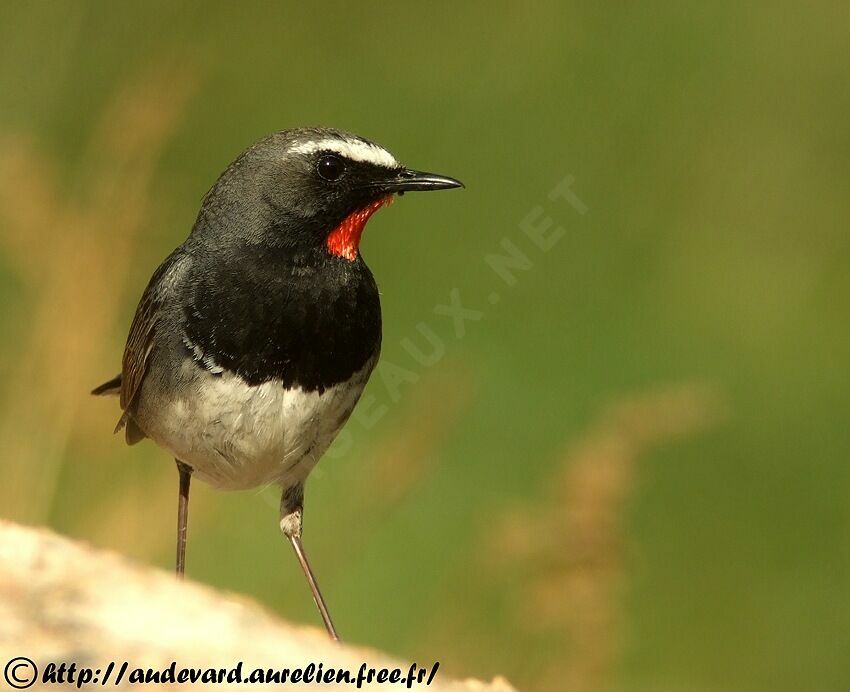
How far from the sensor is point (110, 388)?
5.23 m

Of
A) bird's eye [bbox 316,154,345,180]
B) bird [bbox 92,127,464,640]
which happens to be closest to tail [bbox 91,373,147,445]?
bird [bbox 92,127,464,640]

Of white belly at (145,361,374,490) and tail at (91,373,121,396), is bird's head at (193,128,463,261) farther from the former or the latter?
tail at (91,373,121,396)

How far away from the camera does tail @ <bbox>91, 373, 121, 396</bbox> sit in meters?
5.18

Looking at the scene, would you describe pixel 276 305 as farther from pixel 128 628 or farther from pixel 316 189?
pixel 128 628

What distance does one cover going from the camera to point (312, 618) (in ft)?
17.8

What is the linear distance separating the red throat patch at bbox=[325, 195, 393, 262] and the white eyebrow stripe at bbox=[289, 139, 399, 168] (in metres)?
0.12

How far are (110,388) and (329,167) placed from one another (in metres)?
1.46

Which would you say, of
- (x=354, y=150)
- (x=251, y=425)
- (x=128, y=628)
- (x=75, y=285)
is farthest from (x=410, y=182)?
(x=128, y=628)

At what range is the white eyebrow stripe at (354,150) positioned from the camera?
13.9 feet

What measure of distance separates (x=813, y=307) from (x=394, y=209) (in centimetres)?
200

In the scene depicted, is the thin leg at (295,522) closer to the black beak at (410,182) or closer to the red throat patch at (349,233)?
the red throat patch at (349,233)

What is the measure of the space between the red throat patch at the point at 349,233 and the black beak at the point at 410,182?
0.06m

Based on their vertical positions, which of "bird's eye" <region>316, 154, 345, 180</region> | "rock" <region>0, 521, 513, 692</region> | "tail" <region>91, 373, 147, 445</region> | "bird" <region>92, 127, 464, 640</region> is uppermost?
"bird's eye" <region>316, 154, 345, 180</region>

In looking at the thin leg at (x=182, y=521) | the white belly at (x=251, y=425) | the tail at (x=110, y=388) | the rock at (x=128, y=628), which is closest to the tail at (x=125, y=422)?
the tail at (x=110, y=388)
